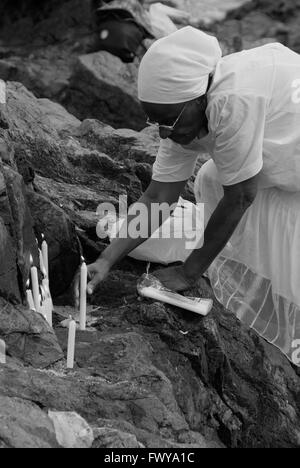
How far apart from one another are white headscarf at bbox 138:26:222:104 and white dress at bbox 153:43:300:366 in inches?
4.2

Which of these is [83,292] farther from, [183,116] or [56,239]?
[183,116]

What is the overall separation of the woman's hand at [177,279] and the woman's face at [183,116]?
1.10 meters

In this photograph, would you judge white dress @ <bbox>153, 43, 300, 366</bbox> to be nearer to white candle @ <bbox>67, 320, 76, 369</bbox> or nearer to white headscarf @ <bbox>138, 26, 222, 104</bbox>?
white headscarf @ <bbox>138, 26, 222, 104</bbox>

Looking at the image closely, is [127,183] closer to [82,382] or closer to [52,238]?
[52,238]

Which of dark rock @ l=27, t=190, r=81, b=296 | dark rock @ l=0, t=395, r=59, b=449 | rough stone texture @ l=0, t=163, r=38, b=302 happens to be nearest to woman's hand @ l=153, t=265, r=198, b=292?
dark rock @ l=27, t=190, r=81, b=296

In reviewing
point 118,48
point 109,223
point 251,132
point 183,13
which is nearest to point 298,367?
point 109,223

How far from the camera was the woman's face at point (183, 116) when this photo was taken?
4.79 meters

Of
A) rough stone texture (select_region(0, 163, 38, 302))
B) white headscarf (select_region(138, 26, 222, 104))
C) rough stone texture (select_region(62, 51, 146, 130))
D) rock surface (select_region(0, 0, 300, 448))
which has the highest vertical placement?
white headscarf (select_region(138, 26, 222, 104))

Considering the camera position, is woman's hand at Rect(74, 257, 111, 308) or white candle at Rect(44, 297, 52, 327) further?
woman's hand at Rect(74, 257, 111, 308)

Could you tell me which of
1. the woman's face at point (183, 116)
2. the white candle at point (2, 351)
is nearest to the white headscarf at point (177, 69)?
the woman's face at point (183, 116)

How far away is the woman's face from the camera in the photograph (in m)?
4.79

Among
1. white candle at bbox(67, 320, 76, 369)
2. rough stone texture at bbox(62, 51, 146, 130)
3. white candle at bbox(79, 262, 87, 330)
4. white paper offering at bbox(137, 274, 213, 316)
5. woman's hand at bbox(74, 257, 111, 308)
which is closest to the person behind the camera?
white candle at bbox(67, 320, 76, 369)

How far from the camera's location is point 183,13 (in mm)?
19812
